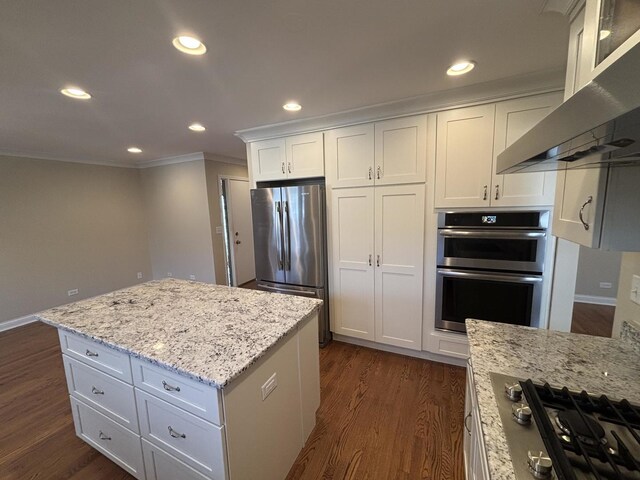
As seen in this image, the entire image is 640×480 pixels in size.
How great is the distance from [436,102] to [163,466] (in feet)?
9.86

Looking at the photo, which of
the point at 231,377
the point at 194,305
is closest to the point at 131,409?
the point at 194,305

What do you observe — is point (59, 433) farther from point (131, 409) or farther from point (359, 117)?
point (359, 117)

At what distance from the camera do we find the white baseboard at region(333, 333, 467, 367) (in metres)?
2.49

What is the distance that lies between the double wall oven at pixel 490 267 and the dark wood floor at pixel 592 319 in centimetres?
170

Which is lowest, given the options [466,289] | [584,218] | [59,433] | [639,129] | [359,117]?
[59,433]

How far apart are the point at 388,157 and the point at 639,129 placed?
Result: 2.06 m

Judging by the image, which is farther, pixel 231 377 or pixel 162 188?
pixel 162 188

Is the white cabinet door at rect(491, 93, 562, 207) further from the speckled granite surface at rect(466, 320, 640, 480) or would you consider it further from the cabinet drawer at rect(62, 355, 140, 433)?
the cabinet drawer at rect(62, 355, 140, 433)

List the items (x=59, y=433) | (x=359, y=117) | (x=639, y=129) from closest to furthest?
(x=639, y=129), (x=59, y=433), (x=359, y=117)

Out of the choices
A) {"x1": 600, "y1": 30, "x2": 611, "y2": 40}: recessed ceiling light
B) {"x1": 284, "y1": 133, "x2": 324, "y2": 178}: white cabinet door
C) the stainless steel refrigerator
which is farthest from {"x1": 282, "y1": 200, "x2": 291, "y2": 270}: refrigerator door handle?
{"x1": 600, "y1": 30, "x2": 611, "y2": 40}: recessed ceiling light

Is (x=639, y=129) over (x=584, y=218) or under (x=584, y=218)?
over

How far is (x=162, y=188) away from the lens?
15.4ft

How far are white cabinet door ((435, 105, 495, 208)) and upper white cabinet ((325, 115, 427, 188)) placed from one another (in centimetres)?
15

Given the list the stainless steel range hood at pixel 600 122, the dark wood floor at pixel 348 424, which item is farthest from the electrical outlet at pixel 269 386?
the stainless steel range hood at pixel 600 122
